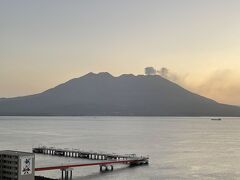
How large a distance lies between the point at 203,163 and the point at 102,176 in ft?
53.5

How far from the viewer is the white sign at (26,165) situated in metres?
30.0

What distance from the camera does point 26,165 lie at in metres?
30.2

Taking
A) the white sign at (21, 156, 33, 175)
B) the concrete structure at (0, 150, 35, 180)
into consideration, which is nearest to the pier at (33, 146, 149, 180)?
the concrete structure at (0, 150, 35, 180)

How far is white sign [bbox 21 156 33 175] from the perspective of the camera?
98.5 feet

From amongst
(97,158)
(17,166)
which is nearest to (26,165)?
(17,166)

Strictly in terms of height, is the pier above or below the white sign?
below

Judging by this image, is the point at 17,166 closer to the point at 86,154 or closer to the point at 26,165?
the point at 26,165

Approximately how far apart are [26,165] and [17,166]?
66 cm

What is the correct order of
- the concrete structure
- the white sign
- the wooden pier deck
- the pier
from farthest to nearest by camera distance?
the wooden pier deck
the pier
the white sign
the concrete structure

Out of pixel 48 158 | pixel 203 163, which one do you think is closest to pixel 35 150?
pixel 48 158

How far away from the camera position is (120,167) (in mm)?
46688

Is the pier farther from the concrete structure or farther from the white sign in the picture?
the white sign

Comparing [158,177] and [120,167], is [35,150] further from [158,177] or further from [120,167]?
[158,177]

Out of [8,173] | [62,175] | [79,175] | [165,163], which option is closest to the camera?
[8,173]
